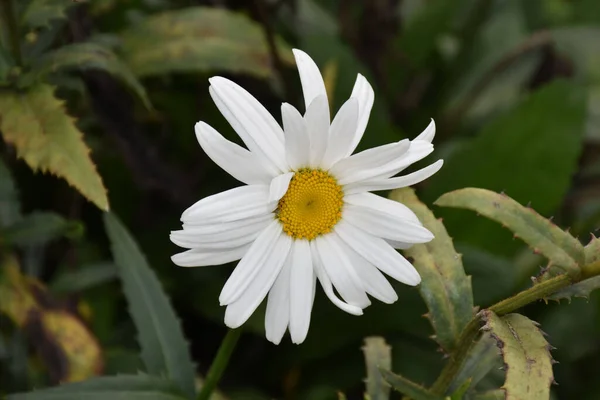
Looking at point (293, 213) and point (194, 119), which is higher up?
point (194, 119)

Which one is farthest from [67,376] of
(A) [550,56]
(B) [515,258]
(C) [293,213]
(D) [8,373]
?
(A) [550,56]

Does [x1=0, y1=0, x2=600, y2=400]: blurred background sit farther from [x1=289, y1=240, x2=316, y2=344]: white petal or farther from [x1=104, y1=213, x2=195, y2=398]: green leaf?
[x1=289, y1=240, x2=316, y2=344]: white petal

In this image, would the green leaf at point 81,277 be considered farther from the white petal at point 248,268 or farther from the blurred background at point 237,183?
the white petal at point 248,268

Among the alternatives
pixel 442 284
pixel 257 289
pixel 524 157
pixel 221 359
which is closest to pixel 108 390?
pixel 221 359

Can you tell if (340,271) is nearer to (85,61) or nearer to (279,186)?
(279,186)

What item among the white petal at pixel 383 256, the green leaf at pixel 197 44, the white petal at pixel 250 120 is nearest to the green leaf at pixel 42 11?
the green leaf at pixel 197 44

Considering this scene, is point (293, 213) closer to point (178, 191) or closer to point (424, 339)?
point (178, 191)
